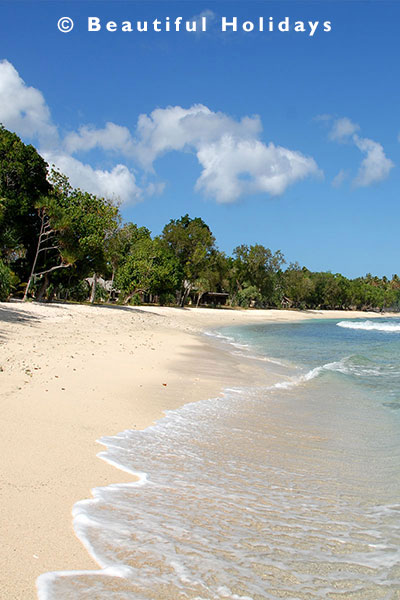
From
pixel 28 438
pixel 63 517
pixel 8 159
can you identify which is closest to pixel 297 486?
pixel 63 517

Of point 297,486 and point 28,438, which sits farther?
point 28,438

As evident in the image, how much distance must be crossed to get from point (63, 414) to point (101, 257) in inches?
1222

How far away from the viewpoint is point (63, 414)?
19.3 feet

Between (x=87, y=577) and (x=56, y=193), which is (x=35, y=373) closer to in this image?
(x=87, y=577)

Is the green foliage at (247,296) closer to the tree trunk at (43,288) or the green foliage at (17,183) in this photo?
the tree trunk at (43,288)

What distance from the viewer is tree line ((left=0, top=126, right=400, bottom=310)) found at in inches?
1200

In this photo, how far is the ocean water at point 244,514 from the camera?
8.44 feet

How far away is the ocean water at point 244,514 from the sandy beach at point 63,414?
0.17 meters

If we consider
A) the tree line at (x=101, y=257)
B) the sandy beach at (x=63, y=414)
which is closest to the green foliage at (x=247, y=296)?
the tree line at (x=101, y=257)

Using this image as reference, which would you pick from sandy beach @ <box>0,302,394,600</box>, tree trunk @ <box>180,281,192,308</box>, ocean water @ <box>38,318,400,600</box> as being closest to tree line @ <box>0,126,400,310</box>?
tree trunk @ <box>180,281,192,308</box>

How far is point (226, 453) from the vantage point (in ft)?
16.9

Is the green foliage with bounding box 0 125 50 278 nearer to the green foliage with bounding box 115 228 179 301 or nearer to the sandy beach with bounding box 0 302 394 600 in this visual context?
the sandy beach with bounding box 0 302 394 600

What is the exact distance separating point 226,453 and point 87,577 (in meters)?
2.80

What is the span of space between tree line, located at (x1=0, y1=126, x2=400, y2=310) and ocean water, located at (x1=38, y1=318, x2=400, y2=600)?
22.6 meters
